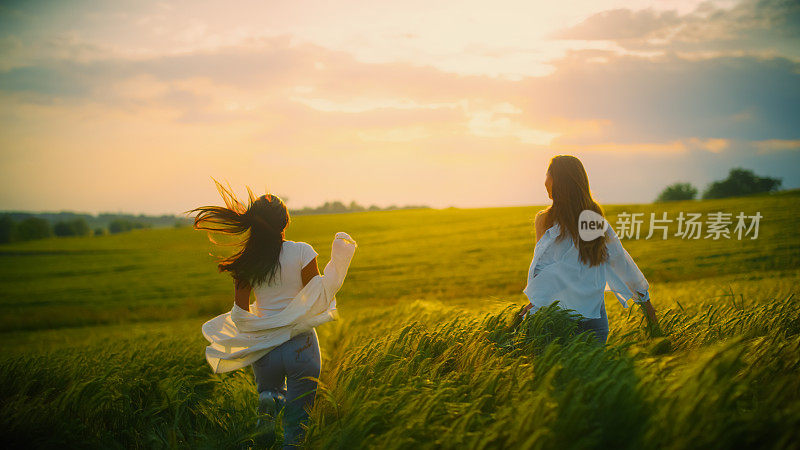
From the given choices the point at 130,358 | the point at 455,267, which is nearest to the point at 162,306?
the point at 455,267

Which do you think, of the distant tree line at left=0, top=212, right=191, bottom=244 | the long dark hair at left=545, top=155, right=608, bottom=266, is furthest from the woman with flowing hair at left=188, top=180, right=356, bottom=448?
the distant tree line at left=0, top=212, right=191, bottom=244

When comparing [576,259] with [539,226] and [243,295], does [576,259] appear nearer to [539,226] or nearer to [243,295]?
[539,226]

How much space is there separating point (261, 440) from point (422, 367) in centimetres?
162

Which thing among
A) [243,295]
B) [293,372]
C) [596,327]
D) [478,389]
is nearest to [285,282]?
[243,295]

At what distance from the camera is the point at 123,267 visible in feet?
132

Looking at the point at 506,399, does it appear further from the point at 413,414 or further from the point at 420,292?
the point at 420,292

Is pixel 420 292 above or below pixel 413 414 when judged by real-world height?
below

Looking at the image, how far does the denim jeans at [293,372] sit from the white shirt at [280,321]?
82 mm

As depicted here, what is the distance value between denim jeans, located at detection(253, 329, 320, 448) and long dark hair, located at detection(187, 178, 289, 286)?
0.66 metres

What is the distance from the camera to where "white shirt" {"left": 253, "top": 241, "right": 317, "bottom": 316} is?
14.0 feet

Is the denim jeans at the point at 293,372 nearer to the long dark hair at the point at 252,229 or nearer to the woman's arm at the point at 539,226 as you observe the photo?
the long dark hair at the point at 252,229

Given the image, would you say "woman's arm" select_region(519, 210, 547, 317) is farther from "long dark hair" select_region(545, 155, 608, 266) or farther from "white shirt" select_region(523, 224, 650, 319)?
"long dark hair" select_region(545, 155, 608, 266)

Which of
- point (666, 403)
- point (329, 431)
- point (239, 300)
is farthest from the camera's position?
point (239, 300)

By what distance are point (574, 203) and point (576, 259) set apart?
0.54m
